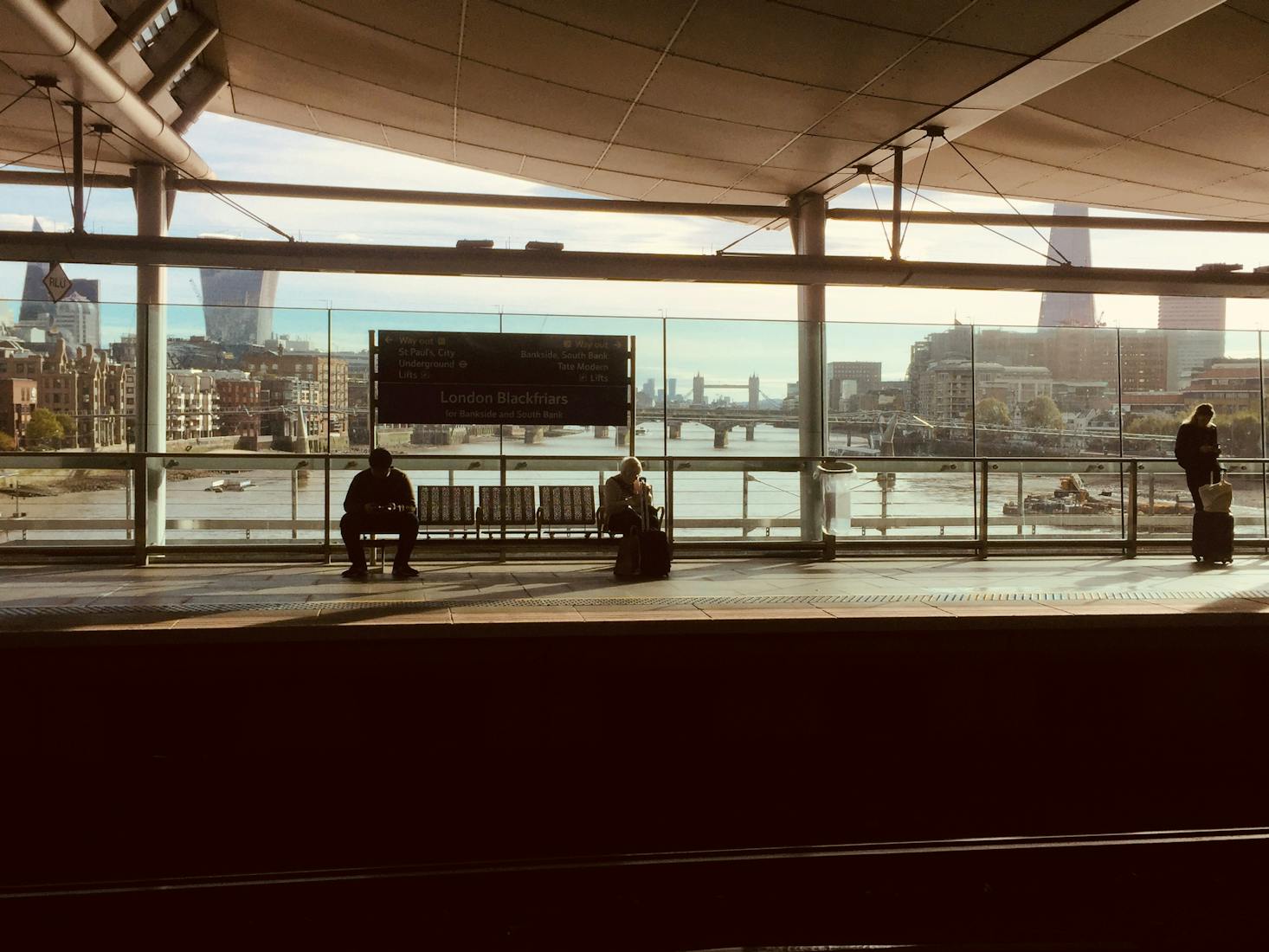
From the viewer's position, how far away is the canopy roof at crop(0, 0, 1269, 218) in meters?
8.95

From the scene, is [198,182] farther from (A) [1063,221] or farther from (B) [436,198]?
(A) [1063,221]

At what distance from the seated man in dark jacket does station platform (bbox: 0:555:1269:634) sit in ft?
0.96

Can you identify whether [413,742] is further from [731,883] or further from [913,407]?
[913,407]

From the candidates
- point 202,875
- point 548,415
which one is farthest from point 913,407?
point 202,875

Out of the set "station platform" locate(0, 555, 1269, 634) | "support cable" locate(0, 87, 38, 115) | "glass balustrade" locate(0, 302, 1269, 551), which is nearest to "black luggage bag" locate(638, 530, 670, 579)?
"station platform" locate(0, 555, 1269, 634)

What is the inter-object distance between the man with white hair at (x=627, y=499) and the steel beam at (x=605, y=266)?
2.11m

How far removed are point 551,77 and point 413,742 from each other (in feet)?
21.6

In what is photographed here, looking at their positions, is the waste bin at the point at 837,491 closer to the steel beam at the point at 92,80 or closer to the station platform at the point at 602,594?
the station platform at the point at 602,594

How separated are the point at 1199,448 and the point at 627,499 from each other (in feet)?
22.0

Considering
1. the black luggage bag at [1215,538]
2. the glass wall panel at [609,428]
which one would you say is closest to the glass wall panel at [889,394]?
the glass wall panel at [609,428]

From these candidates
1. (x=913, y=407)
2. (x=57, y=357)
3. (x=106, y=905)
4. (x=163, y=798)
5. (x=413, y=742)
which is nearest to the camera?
(x=106, y=905)

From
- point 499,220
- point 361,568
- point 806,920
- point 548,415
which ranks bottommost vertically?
point 806,920

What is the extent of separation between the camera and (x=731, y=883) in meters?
5.95

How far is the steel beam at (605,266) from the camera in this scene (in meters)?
10.9
